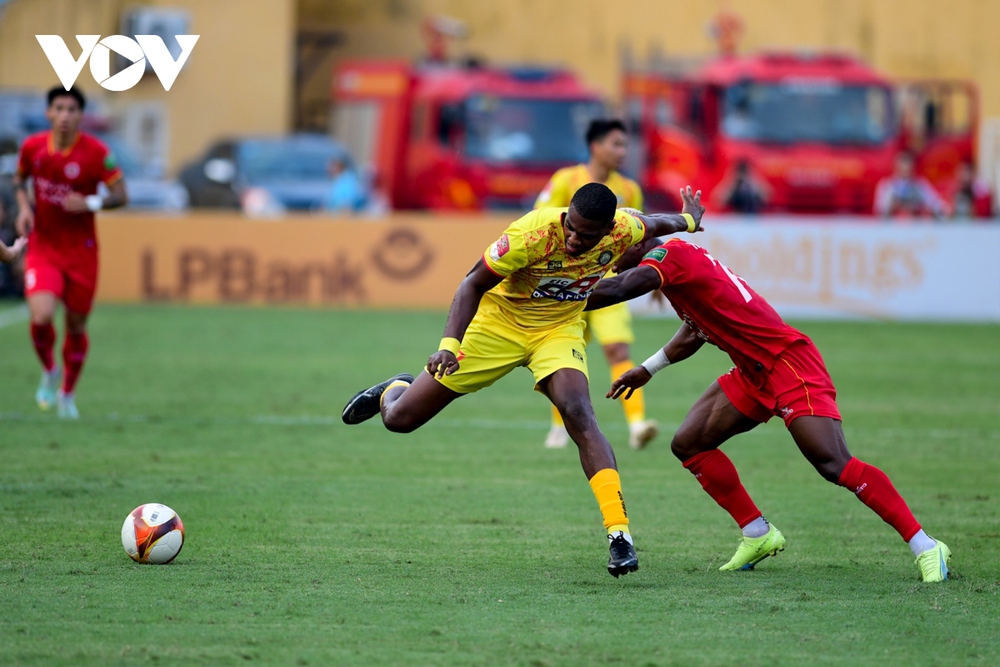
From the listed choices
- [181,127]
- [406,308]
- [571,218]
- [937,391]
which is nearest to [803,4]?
[181,127]

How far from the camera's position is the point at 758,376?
6957 millimetres

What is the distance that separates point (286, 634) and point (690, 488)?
14.7 ft

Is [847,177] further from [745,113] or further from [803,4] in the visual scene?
[803,4]

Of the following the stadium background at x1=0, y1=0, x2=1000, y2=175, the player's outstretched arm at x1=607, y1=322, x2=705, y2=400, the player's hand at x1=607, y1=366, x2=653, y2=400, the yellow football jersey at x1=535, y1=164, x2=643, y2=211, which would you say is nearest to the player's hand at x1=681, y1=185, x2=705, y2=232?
the player's outstretched arm at x1=607, y1=322, x2=705, y2=400

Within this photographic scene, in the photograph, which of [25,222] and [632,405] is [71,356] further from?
[632,405]

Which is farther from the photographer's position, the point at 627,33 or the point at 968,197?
the point at 627,33

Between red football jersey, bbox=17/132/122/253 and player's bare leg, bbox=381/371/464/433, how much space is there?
4.90 meters

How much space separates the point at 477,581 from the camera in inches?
263

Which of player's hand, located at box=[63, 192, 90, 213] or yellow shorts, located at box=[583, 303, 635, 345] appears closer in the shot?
player's hand, located at box=[63, 192, 90, 213]

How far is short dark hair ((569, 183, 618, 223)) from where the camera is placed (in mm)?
6535

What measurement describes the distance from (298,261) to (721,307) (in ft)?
54.5

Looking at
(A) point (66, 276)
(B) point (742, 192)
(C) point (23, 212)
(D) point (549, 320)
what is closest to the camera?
(D) point (549, 320)

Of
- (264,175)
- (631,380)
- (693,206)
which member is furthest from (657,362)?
(264,175)

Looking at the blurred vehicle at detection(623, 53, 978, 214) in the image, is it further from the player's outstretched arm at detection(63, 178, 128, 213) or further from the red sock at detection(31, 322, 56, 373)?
the player's outstretched arm at detection(63, 178, 128, 213)
